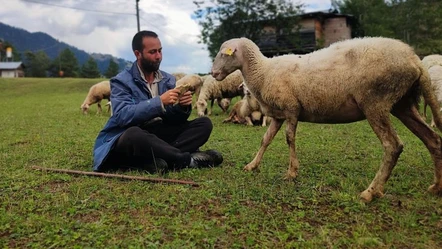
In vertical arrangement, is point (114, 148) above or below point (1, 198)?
above

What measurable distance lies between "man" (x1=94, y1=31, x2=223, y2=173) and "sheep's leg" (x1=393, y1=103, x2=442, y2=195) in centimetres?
236

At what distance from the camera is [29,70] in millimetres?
89312

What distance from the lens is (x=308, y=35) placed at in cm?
3956

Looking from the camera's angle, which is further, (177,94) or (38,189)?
(177,94)

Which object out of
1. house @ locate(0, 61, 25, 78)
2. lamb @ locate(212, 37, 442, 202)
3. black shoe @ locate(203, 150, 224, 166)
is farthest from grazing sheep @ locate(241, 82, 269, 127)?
house @ locate(0, 61, 25, 78)

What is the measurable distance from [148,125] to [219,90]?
792 centimetres

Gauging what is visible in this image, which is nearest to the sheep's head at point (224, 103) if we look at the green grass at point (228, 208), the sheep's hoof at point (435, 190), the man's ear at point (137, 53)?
the green grass at point (228, 208)

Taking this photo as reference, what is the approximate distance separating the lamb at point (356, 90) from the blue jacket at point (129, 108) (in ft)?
3.58

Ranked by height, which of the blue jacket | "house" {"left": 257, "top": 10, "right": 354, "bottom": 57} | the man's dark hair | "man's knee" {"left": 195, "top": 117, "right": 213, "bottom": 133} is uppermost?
"house" {"left": 257, "top": 10, "right": 354, "bottom": 57}

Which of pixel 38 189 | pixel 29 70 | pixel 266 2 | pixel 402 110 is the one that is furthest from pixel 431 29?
pixel 29 70

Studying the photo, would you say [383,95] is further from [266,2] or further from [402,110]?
[266,2]

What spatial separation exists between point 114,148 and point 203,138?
1.21 m

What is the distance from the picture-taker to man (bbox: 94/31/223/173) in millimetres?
4598

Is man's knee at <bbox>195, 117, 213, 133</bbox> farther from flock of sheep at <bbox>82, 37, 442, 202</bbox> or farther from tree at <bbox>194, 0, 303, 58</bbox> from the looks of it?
tree at <bbox>194, 0, 303, 58</bbox>
